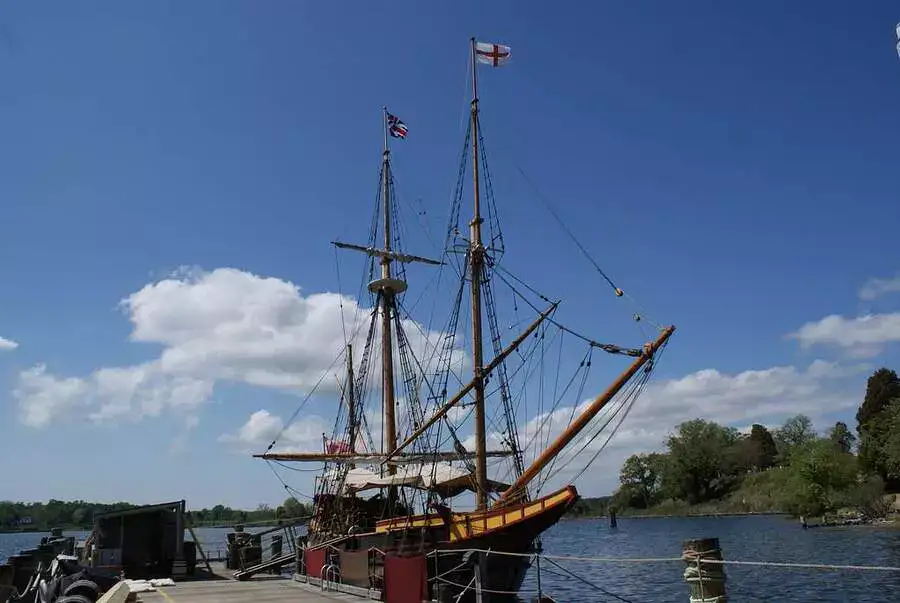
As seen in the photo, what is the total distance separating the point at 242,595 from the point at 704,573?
13.7m

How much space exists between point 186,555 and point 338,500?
6.80 meters

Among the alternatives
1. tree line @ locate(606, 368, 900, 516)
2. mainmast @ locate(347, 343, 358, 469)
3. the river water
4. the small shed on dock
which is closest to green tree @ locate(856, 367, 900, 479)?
tree line @ locate(606, 368, 900, 516)

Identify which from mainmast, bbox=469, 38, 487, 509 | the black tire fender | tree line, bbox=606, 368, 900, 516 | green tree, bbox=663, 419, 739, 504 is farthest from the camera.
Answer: green tree, bbox=663, 419, 739, 504

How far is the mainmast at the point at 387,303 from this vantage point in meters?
43.1

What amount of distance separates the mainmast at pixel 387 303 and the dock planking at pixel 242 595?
65.6 ft

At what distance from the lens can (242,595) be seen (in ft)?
62.4

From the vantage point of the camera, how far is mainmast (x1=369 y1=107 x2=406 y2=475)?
43125 mm

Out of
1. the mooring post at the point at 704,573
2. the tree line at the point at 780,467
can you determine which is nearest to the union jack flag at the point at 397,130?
the mooring post at the point at 704,573

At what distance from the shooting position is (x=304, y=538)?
3412 cm

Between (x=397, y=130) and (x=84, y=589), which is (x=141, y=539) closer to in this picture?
(x=84, y=589)

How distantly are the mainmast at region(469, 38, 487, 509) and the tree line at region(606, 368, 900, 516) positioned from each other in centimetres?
5981

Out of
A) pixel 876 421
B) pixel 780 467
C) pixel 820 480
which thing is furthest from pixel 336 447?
pixel 780 467

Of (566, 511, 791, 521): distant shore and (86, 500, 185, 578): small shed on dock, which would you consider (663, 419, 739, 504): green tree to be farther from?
(86, 500, 185, 578): small shed on dock

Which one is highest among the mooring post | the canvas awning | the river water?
the canvas awning
